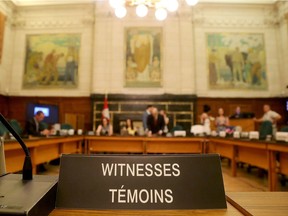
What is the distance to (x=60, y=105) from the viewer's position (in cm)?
995

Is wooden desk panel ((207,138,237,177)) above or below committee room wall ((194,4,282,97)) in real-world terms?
below

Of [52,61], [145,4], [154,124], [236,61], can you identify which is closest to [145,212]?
[154,124]

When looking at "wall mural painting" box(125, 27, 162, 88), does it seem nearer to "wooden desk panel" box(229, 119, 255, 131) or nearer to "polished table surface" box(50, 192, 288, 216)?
"wooden desk panel" box(229, 119, 255, 131)

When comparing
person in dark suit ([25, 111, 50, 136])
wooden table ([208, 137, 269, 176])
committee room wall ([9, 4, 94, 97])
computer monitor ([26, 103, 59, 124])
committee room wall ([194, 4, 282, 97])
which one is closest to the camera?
wooden table ([208, 137, 269, 176])

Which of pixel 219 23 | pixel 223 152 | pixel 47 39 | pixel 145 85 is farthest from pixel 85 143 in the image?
pixel 219 23

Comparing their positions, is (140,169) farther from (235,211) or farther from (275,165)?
(275,165)

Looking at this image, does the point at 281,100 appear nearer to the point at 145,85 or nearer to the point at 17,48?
the point at 145,85

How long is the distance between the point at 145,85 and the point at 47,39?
5.07 meters

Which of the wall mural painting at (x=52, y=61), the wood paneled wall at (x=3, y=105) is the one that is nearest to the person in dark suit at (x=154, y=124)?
the wall mural painting at (x=52, y=61)

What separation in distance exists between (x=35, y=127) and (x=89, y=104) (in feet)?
14.5

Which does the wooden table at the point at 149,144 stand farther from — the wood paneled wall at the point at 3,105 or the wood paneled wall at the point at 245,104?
the wood paneled wall at the point at 3,105

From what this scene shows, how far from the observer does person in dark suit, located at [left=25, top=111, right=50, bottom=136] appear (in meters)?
5.30

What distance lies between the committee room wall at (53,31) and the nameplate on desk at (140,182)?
9573 millimetres

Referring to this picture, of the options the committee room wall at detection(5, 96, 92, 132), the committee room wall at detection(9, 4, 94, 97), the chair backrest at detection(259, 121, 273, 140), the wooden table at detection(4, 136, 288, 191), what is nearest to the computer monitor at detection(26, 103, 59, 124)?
the committee room wall at detection(5, 96, 92, 132)
